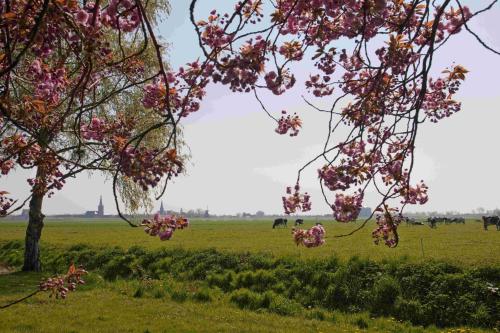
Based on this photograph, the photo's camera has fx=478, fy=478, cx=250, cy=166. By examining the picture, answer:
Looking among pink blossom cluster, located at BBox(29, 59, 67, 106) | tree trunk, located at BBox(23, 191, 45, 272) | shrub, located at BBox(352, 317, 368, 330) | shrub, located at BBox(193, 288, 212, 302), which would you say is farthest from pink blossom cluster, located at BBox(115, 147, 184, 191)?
tree trunk, located at BBox(23, 191, 45, 272)

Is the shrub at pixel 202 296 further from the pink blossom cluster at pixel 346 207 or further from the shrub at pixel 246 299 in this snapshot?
the pink blossom cluster at pixel 346 207

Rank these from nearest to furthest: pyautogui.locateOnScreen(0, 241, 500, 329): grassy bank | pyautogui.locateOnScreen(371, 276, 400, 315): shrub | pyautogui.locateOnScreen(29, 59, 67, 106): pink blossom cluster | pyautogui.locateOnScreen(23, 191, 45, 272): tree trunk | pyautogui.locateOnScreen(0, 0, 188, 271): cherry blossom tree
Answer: pyautogui.locateOnScreen(0, 0, 188, 271): cherry blossom tree → pyautogui.locateOnScreen(29, 59, 67, 106): pink blossom cluster → pyautogui.locateOnScreen(0, 241, 500, 329): grassy bank → pyautogui.locateOnScreen(371, 276, 400, 315): shrub → pyautogui.locateOnScreen(23, 191, 45, 272): tree trunk

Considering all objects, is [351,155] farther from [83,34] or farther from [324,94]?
[83,34]

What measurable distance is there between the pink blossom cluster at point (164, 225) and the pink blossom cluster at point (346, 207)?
1777mm

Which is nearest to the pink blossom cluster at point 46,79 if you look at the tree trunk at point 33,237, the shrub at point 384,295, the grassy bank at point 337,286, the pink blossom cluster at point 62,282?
→ the pink blossom cluster at point 62,282

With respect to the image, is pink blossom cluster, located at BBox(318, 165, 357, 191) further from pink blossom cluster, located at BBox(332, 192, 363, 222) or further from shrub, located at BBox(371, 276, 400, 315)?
shrub, located at BBox(371, 276, 400, 315)

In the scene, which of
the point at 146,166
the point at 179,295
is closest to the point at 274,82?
the point at 146,166

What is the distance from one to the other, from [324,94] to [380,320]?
835 centimetres

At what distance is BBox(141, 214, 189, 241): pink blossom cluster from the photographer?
4.76m

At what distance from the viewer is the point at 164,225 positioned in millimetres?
4816

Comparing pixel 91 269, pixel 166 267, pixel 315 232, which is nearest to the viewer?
pixel 315 232

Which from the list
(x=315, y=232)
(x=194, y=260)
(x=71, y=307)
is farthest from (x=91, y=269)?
(x=315, y=232)

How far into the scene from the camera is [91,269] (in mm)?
21594

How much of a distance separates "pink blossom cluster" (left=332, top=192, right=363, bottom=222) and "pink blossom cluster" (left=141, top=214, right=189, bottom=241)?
178cm
